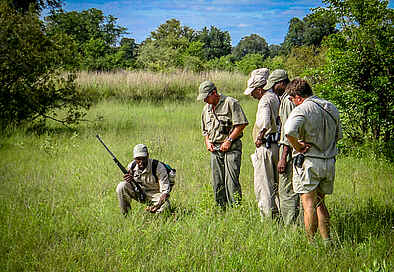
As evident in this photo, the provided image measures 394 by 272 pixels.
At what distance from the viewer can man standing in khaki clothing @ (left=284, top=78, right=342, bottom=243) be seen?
4.19m

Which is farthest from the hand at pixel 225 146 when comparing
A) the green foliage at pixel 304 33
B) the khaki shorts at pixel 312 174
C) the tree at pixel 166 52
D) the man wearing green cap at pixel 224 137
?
the green foliage at pixel 304 33

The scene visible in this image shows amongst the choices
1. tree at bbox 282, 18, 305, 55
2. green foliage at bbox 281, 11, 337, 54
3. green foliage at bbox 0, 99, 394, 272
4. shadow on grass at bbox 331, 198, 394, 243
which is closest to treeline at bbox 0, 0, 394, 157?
green foliage at bbox 0, 99, 394, 272

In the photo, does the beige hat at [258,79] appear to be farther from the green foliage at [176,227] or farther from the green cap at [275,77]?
the green foliage at [176,227]

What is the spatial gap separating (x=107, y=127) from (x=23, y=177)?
19.6 feet

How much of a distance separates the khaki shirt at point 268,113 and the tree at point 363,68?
4.16m

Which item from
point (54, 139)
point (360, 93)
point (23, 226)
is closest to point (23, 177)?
point (23, 226)

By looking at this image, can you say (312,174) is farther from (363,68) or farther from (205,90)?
(363,68)

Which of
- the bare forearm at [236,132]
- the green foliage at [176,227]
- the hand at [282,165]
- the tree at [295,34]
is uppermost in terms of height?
the tree at [295,34]

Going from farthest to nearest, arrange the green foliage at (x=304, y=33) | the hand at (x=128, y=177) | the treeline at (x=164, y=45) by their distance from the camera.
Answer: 1. the green foliage at (x=304, y=33)
2. the treeline at (x=164, y=45)
3. the hand at (x=128, y=177)

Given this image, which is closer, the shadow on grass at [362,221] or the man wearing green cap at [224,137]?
the shadow on grass at [362,221]

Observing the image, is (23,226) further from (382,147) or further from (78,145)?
(382,147)

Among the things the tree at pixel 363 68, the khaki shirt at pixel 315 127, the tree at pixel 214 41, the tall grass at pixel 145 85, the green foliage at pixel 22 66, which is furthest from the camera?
the tree at pixel 214 41

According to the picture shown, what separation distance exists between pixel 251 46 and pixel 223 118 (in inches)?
2868

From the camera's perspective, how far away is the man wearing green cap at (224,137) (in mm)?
5680
